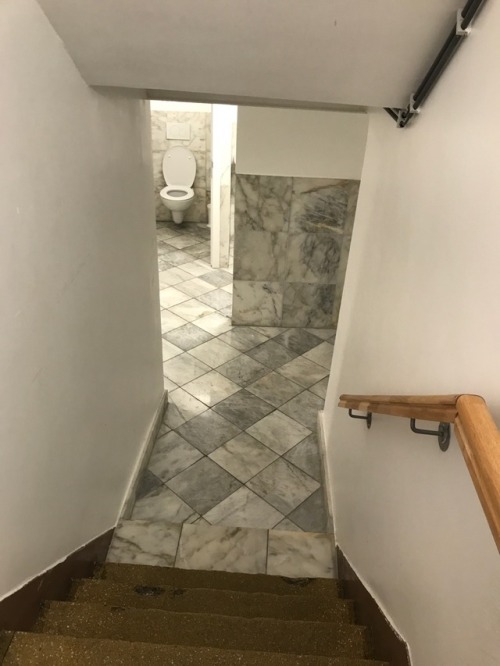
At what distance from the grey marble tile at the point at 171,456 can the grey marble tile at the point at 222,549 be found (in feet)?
1.73

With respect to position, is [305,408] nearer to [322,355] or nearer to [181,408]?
[322,355]

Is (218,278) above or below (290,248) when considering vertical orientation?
below

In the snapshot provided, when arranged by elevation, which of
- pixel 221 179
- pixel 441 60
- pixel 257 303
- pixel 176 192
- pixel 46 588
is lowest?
pixel 257 303

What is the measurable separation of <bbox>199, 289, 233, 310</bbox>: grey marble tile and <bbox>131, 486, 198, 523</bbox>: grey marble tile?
2369mm

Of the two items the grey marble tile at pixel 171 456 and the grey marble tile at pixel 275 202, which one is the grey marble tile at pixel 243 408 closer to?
the grey marble tile at pixel 171 456

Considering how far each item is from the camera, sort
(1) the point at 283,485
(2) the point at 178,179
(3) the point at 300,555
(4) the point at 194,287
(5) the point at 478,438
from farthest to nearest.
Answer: (2) the point at 178,179 < (4) the point at 194,287 < (1) the point at 283,485 < (3) the point at 300,555 < (5) the point at 478,438

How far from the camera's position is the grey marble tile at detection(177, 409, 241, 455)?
353cm

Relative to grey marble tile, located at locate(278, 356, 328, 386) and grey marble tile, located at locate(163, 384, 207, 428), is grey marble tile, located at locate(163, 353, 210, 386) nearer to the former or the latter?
grey marble tile, located at locate(163, 384, 207, 428)

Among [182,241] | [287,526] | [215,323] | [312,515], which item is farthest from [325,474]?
[182,241]

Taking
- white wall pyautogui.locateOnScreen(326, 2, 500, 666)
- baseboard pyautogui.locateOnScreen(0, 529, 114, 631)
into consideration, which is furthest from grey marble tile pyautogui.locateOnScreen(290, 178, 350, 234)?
baseboard pyautogui.locateOnScreen(0, 529, 114, 631)

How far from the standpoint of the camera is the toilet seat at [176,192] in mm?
6555

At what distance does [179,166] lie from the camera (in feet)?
21.7

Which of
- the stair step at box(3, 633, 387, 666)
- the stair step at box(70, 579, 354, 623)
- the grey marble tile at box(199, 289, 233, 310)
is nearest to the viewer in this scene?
the stair step at box(3, 633, 387, 666)

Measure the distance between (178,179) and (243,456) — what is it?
4.37 meters
